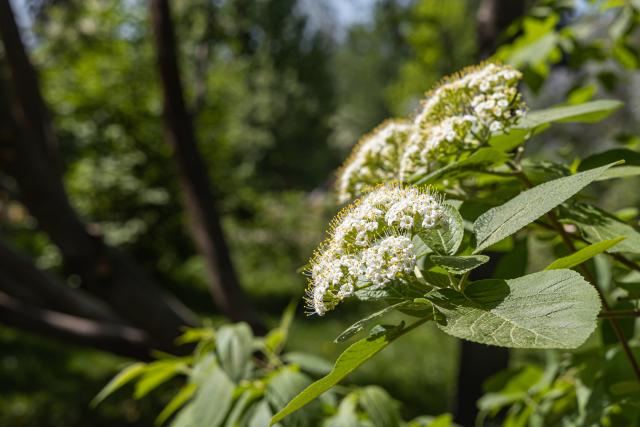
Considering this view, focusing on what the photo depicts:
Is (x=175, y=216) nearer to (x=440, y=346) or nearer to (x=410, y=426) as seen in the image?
(x=440, y=346)

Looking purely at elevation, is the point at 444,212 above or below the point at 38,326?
below

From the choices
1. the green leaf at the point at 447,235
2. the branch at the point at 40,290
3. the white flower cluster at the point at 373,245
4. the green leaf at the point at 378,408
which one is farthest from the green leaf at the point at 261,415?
the branch at the point at 40,290

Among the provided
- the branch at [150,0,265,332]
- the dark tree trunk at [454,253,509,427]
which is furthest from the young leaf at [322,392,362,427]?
the dark tree trunk at [454,253,509,427]

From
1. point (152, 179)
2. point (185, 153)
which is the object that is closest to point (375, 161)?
point (185, 153)

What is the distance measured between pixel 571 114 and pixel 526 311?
1.58 feet

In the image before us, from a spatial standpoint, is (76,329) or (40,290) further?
(76,329)

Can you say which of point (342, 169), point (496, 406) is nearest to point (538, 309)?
point (342, 169)

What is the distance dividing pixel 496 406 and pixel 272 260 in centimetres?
1045

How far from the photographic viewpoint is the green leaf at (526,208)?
64 cm

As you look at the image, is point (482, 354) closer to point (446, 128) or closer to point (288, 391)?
point (288, 391)

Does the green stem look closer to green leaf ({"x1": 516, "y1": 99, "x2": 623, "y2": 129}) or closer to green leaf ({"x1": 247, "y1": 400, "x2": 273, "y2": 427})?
green leaf ({"x1": 516, "y1": 99, "x2": 623, "y2": 129})

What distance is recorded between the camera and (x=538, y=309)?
596mm

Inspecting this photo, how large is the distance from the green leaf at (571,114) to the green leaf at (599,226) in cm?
14

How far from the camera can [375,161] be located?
1.17m
